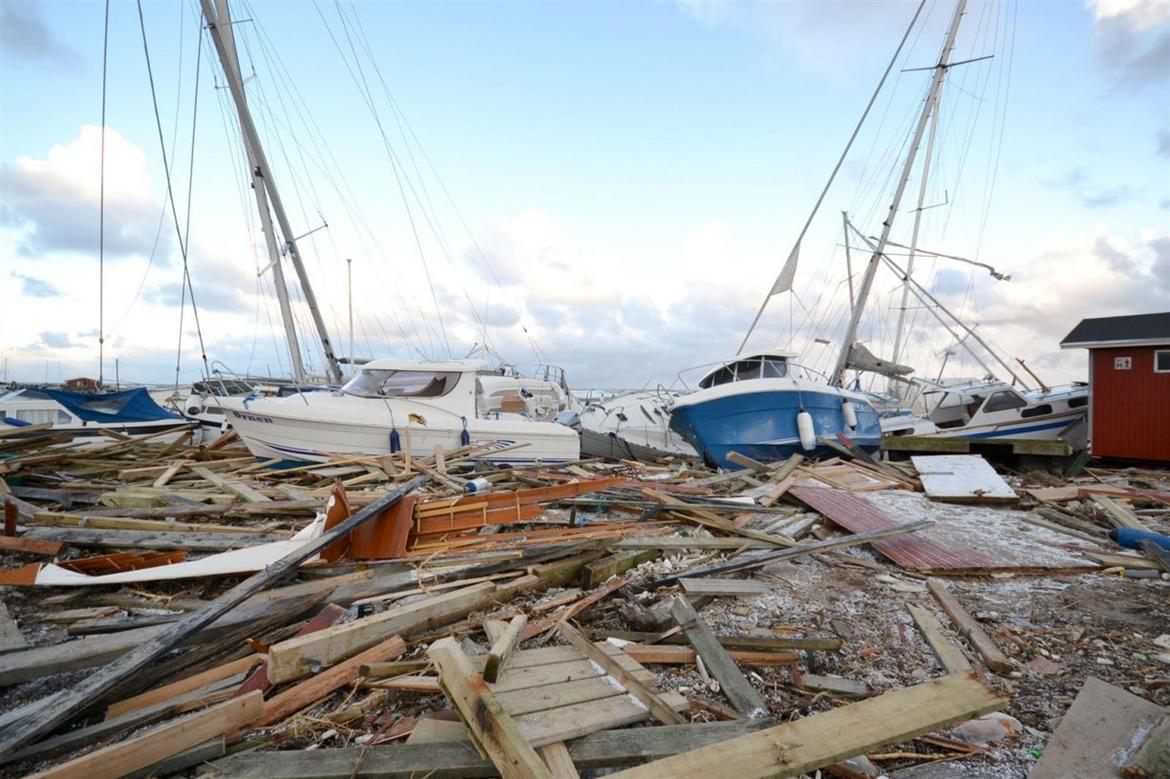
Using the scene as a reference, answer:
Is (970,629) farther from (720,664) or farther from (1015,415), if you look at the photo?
(1015,415)

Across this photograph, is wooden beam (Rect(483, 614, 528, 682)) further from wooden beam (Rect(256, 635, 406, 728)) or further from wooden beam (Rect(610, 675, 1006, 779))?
wooden beam (Rect(610, 675, 1006, 779))

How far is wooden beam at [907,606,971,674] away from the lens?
3740 millimetres

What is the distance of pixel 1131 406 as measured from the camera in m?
14.4

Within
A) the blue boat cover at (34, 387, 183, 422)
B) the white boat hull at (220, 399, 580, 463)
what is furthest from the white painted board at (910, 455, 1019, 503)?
the blue boat cover at (34, 387, 183, 422)

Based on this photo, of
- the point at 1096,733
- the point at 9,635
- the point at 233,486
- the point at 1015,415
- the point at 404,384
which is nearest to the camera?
the point at 1096,733

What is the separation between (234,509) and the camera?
739cm

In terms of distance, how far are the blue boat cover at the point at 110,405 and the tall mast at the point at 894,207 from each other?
19549 mm

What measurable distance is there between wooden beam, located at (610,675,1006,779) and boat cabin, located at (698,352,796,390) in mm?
11816

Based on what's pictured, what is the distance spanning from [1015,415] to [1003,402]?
0.60 m

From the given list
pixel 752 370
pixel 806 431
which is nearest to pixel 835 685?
pixel 806 431

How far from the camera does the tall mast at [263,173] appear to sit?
42.4 ft

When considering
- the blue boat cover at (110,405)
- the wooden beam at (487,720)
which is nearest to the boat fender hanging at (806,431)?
the wooden beam at (487,720)

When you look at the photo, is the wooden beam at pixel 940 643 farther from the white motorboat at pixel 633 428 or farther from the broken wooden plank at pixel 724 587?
the white motorboat at pixel 633 428

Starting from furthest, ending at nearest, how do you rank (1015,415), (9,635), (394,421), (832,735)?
(1015,415) → (394,421) → (9,635) → (832,735)
